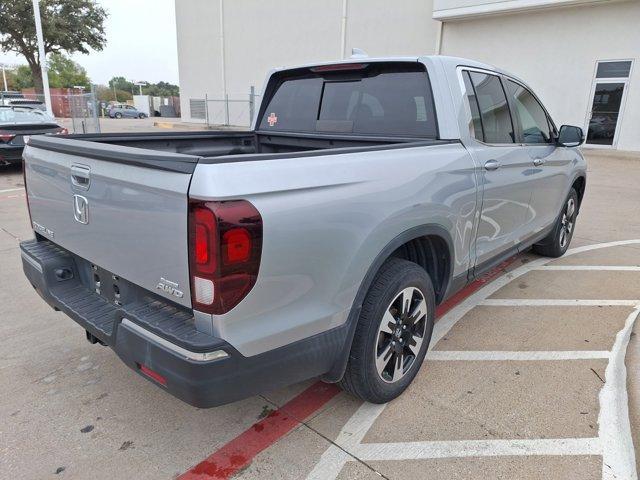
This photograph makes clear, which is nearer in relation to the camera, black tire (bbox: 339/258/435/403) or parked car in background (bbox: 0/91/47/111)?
black tire (bbox: 339/258/435/403)

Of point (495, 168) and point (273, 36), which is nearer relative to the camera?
point (495, 168)

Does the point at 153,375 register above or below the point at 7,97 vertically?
below

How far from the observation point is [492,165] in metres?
3.23

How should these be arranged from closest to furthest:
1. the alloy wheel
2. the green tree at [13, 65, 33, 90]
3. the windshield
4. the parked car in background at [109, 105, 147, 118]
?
the alloy wheel, the windshield, the parked car in background at [109, 105, 147, 118], the green tree at [13, 65, 33, 90]

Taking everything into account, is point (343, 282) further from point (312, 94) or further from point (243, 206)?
point (312, 94)

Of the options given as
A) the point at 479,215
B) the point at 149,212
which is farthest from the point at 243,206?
the point at 479,215

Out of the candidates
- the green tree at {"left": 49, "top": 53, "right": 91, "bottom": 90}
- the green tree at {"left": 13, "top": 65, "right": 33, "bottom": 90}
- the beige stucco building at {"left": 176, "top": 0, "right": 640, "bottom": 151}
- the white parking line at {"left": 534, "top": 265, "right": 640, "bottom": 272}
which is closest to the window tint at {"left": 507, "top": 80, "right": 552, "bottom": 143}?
the white parking line at {"left": 534, "top": 265, "right": 640, "bottom": 272}

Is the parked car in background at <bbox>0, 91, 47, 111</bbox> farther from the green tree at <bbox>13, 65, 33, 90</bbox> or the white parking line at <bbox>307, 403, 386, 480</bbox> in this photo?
the green tree at <bbox>13, 65, 33, 90</bbox>

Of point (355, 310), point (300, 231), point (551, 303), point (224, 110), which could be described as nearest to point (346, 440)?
point (355, 310)

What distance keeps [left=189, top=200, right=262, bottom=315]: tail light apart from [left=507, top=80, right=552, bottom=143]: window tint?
3.01m

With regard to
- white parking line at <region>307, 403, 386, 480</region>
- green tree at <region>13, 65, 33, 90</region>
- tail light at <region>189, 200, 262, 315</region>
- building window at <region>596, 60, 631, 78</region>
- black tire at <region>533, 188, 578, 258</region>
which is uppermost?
green tree at <region>13, 65, 33, 90</region>

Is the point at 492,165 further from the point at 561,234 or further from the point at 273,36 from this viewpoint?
the point at 273,36

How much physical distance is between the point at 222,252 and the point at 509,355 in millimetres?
2440

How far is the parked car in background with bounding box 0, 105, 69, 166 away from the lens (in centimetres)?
1038
